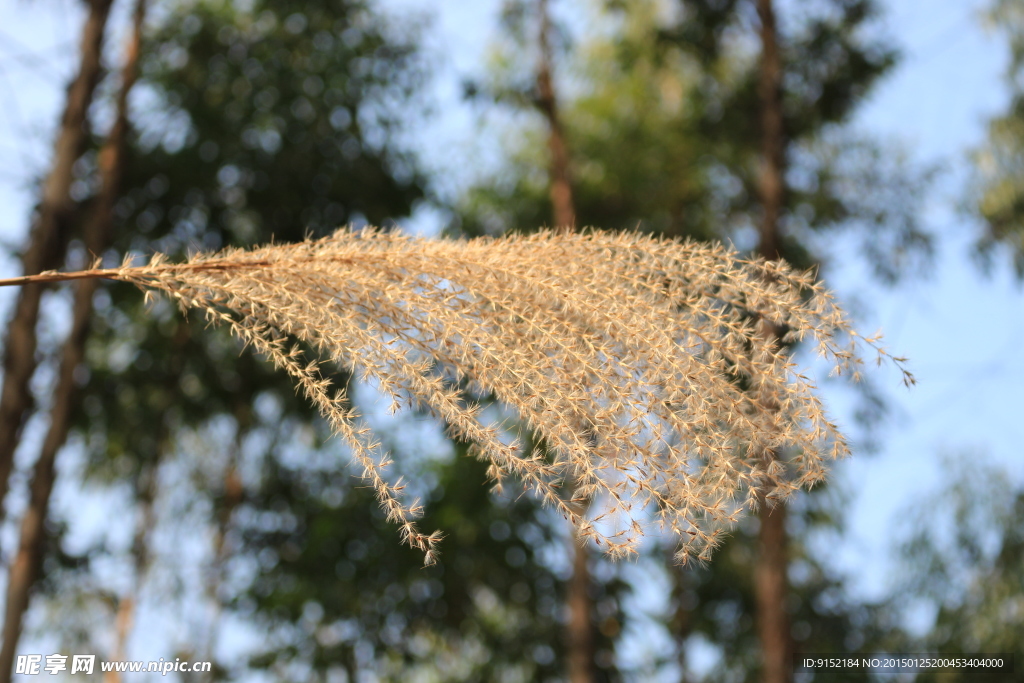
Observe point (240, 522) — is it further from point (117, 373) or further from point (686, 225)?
point (686, 225)

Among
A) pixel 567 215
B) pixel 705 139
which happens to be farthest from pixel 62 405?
pixel 705 139

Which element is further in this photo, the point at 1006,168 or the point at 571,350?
the point at 1006,168

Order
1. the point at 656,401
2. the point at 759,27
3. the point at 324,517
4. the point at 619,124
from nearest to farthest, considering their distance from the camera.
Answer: the point at 656,401
the point at 759,27
the point at 324,517
the point at 619,124

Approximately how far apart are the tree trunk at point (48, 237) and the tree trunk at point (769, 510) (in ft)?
9.00

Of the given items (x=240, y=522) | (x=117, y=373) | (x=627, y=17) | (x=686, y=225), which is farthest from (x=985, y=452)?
(x=117, y=373)

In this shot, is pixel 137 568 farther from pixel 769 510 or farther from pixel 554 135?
pixel 769 510

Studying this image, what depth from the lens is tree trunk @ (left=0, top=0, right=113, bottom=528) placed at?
340 centimetres

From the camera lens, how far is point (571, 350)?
3.87 ft

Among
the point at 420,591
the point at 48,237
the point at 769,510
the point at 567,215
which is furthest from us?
the point at 420,591

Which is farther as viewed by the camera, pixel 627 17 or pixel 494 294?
pixel 627 17

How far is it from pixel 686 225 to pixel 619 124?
1.08 m

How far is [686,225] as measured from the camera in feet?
22.3

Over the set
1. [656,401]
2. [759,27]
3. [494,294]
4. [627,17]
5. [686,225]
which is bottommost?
[656,401]

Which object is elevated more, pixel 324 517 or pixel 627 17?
pixel 627 17
